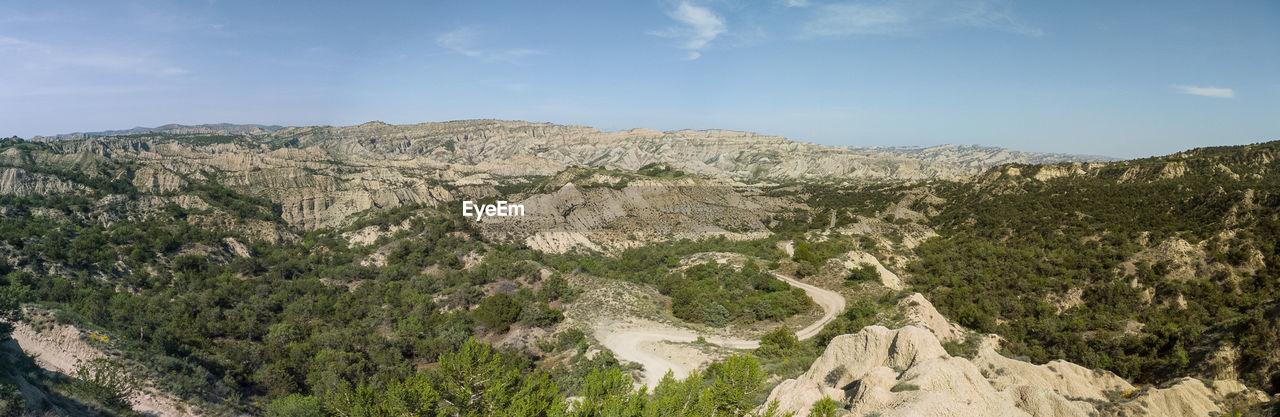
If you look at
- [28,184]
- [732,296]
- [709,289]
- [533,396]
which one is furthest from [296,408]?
[28,184]

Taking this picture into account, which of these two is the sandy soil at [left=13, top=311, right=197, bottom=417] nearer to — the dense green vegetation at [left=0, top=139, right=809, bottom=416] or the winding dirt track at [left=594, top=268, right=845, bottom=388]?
the dense green vegetation at [left=0, top=139, right=809, bottom=416]

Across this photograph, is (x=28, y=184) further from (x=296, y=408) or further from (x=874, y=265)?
(x=874, y=265)

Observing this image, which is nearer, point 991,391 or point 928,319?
point 991,391

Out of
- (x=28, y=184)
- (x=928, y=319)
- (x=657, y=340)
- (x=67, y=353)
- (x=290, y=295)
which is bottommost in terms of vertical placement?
(x=290, y=295)

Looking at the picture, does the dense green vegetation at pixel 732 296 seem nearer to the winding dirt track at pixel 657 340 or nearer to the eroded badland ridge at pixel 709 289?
the eroded badland ridge at pixel 709 289

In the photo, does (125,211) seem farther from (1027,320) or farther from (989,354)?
(1027,320)

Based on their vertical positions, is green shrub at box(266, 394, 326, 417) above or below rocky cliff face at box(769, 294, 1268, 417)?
below

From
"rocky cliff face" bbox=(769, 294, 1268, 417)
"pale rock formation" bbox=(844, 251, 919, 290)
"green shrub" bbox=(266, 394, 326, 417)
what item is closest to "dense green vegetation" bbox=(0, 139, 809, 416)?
"green shrub" bbox=(266, 394, 326, 417)
